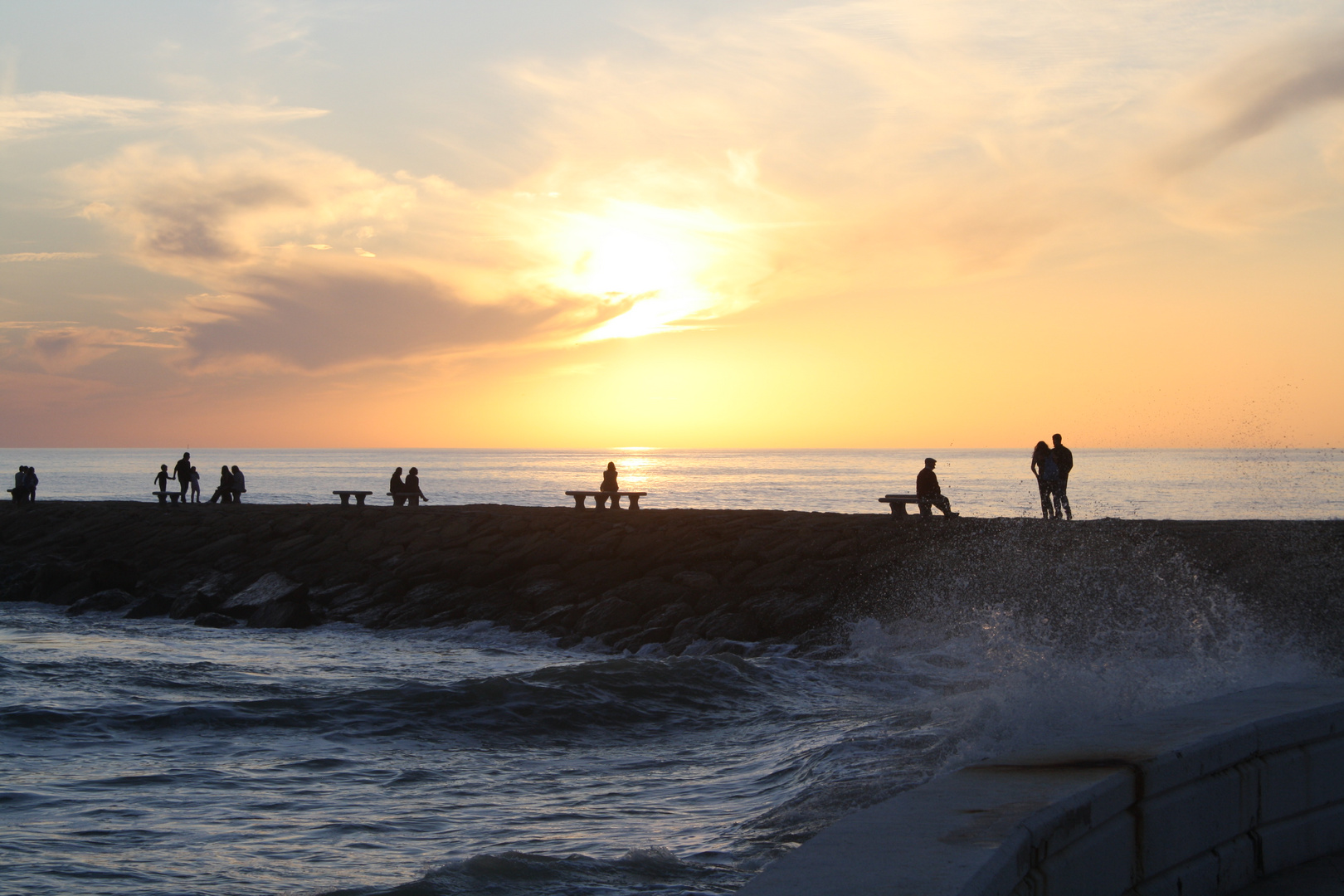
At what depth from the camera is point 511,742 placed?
9164mm

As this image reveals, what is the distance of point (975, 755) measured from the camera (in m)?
6.76

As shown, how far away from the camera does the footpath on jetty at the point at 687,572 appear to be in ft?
45.2

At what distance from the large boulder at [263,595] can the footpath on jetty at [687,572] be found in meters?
0.05

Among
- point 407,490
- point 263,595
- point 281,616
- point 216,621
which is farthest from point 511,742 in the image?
point 407,490

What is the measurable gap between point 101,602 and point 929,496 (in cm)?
1701

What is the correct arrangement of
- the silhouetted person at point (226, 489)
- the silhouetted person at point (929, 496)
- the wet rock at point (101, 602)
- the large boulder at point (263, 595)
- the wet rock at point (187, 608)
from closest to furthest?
the large boulder at point (263, 595), the silhouetted person at point (929, 496), the wet rock at point (187, 608), the wet rock at point (101, 602), the silhouetted person at point (226, 489)

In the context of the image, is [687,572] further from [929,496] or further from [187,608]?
[187,608]

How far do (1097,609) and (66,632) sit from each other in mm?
17003

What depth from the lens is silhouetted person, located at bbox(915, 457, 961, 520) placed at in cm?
1873

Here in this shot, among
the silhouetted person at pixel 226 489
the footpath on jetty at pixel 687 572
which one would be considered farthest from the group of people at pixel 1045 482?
the silhouetted person at pixel 226 489

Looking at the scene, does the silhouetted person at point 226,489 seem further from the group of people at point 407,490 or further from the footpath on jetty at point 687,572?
the group of people at point 407,490

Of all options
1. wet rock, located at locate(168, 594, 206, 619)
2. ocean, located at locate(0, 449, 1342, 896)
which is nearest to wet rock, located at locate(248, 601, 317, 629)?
wet rock, located at locate(168, 594, 206, 619)

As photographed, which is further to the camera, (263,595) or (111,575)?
Result: (111,575)

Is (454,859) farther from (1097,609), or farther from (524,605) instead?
(524,605)
